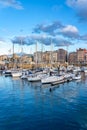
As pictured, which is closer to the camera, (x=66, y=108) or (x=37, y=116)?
(x=37, y=116)

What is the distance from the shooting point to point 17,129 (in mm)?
29500

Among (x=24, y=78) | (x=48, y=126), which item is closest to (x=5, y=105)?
(x=48, y=126)

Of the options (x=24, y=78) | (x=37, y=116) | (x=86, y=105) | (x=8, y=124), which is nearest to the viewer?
(x=8, y=124)

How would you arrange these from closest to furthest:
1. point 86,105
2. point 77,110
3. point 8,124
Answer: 1. point 8,124
2. point 77,110
3. point 86,105

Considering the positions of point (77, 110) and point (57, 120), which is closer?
point (57, 120)

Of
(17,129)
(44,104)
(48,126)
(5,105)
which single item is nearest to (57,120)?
(48,126)

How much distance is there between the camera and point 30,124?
104 feet

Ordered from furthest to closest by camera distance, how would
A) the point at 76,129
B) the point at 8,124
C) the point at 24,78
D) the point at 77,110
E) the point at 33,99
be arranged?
the point at 24,78 < the point at 33,99 < the point at 77,110 < the point at 8,124 < the point at 76,129

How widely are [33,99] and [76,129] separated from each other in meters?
21.0

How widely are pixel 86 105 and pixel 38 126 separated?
1496 centimetres

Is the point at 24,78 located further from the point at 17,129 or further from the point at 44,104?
the point at 17,129

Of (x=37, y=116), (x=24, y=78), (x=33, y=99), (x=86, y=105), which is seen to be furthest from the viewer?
(x=24, y=78)

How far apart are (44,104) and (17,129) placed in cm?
1466

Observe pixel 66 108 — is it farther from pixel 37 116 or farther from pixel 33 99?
pixel 33 99
